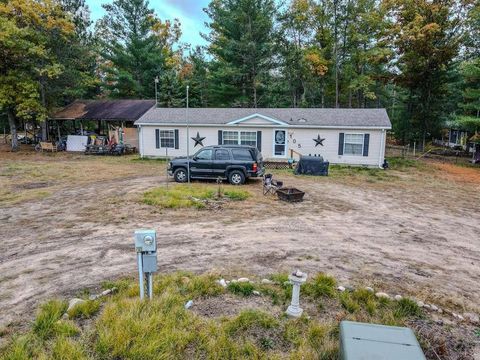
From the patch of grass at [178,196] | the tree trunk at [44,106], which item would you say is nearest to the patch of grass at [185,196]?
the patch of grass at [178,196]

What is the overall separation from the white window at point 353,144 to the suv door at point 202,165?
27.2ft

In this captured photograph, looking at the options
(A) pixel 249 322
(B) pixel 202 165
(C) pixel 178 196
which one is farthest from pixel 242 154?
(A) pixel 249 322

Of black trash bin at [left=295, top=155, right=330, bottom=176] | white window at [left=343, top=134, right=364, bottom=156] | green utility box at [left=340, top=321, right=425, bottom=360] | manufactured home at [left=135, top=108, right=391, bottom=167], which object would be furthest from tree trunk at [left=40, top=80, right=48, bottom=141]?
green utility box at [left=340, top=321, right=425, bottom=360]

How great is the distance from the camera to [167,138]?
20.0 metres

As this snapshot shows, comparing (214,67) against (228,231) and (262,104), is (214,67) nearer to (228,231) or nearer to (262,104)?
(262,104)

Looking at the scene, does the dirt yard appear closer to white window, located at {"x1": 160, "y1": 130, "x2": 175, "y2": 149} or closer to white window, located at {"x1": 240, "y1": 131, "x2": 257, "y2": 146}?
white window, located at {"x1": 240, "y1": 131, "x2": 257, "y2": 146}

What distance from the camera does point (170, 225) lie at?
796 centimetres

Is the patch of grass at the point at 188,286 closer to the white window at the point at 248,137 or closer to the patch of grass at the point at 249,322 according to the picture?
the patch of grass at the point at 249,322

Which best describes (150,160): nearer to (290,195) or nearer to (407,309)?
(290,195)

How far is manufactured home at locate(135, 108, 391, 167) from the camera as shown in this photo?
1786cm

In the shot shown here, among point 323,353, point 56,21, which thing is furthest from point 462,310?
point 56,21

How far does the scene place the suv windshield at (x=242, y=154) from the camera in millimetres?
13000

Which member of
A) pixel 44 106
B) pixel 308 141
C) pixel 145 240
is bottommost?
pixel 145 240

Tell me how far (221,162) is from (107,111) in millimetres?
15332
